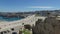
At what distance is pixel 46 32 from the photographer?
17.4ft

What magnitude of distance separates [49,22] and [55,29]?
0.51m

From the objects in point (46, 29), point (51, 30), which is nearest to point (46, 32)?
point (46, 29)

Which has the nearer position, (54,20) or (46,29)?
(54,20)

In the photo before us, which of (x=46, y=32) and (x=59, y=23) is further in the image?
(x=46, y=32)

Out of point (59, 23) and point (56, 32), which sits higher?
point (59, 23)

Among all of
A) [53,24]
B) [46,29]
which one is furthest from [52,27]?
[46,29]

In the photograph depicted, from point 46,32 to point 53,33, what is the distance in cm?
53

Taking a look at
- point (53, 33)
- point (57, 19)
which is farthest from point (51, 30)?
point (57, 19)

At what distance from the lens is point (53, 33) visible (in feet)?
15.8

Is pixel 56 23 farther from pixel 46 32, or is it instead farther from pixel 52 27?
pixel 46 32

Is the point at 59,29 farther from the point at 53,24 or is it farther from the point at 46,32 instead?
the point at 46,32

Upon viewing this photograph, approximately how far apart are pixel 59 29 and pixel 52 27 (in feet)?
0.83

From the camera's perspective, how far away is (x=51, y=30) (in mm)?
4863

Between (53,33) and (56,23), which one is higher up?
(56,23)
